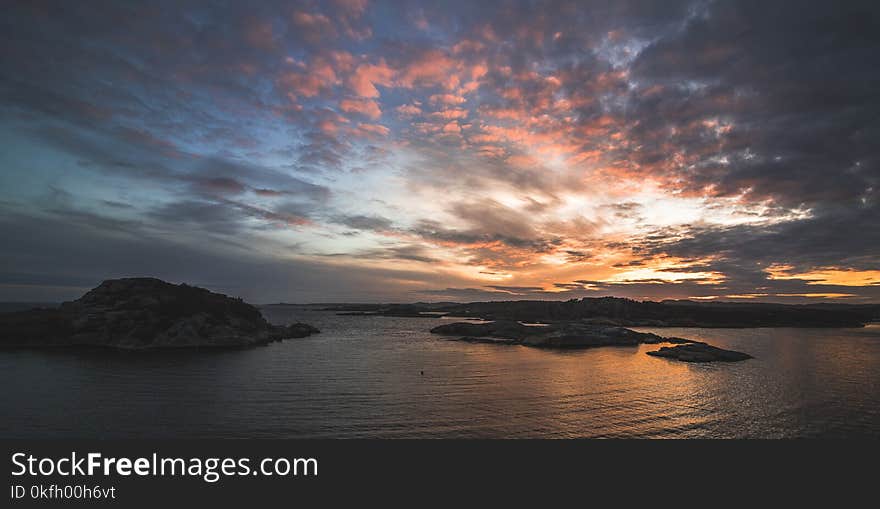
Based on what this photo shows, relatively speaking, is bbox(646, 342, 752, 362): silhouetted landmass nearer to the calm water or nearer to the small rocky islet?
the small rocky islet

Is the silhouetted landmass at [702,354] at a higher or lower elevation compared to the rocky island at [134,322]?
lower

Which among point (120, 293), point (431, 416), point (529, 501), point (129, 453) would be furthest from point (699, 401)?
point (120, 293)

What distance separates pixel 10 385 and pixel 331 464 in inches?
1593

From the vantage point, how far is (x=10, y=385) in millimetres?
37625

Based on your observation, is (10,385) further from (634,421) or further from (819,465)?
(819,465)

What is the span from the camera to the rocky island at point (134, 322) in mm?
69188

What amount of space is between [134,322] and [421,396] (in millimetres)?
64884

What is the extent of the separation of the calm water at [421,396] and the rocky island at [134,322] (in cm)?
946

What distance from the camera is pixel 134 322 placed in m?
72.8

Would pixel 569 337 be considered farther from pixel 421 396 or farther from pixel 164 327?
pixel 164 327

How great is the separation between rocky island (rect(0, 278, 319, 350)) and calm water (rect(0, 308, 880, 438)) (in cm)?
946

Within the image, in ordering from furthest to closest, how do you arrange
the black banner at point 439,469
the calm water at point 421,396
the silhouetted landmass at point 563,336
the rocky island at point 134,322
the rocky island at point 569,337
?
the silhouetted landmass at point 563,336, the rocky island at point 569,337, the rocky island at point 134,322, the calm water at point 421,396, the black banner at point 439,469

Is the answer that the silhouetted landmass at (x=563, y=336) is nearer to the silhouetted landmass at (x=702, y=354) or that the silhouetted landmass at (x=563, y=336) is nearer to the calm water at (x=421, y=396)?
the silhouetted landmass at (x=702, y=354)

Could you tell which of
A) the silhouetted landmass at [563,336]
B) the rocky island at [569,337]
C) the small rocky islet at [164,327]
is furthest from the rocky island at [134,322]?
the silhouetted landmass at [563,336]
